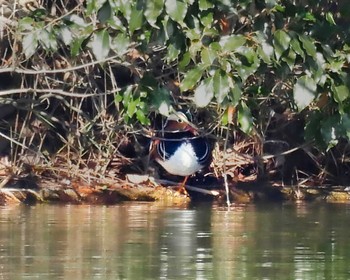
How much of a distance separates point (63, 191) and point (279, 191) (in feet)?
6.55

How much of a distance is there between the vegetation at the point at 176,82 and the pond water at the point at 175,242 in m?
0.69

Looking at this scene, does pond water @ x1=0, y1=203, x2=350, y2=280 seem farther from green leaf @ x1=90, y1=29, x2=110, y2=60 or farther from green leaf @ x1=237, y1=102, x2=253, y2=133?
green leaf @ x1=90, y1=29, x2=110, y2=60

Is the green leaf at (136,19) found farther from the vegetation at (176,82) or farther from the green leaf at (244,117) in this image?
the green leaf at (244,117)

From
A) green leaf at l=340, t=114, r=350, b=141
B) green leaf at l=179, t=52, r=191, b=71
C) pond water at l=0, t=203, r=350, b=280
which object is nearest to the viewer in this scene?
green leaf at l=179, t=52, r=191, b=71

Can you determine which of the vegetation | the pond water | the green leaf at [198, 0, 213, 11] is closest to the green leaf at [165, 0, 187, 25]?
the vegetation

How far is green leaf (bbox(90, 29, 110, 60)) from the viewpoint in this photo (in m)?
5.50

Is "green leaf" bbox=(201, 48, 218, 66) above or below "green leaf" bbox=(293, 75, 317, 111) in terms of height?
above

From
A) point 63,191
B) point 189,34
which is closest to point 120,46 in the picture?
point 189,34

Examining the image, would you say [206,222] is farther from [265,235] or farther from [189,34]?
[189,34]

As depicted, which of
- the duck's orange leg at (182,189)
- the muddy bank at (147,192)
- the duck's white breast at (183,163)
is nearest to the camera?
the muddy bank at (147,192)

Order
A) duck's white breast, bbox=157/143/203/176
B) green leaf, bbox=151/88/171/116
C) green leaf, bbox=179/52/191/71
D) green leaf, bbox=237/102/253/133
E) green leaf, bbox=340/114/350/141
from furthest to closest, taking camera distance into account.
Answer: duck's white breast, bbox=157/143/203/176 < green leaf, bbox=151/88/171/116 < green leaf, bbox=237/102/253/133 < green leaf, bbox=340/114/350/141 < green leaf, bbox=179/52/191/71

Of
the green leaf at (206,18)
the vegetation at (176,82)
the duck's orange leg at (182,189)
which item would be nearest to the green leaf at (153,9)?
the vegetation at (176,82)

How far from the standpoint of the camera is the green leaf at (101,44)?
5504 millimetres

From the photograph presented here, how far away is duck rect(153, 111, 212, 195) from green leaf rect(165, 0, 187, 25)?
18.1 ft
